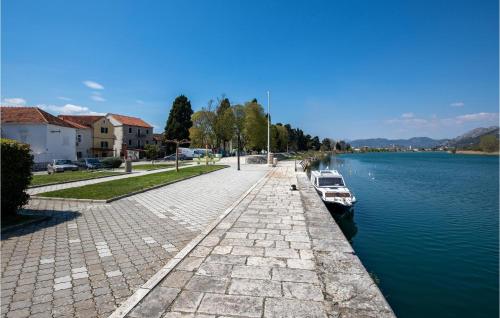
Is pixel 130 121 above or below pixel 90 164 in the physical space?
above

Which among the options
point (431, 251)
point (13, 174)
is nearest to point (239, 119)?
point (431, 251)

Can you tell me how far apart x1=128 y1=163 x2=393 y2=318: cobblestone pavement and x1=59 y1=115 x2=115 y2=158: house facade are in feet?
168

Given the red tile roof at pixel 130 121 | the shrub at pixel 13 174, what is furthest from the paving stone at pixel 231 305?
the red tile roof at pixel 130 121

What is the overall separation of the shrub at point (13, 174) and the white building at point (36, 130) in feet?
100

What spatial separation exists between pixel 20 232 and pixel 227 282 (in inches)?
247

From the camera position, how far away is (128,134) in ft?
186

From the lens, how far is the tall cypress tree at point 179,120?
60.8m

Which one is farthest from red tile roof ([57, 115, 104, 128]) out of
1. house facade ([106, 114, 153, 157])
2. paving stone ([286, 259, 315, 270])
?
paving stone ([286, 259, 315, 270])

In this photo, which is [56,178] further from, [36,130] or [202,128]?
[202,128]

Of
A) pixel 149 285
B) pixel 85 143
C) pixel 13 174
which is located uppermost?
pixel 85 143

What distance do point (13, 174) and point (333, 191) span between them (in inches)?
544

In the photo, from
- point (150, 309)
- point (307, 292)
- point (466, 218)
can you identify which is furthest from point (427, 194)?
point (150, 309)

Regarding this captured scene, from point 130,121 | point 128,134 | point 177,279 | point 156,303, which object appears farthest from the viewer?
point 130,121

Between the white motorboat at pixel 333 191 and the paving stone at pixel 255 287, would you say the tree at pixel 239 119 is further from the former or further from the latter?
the paving stone at pixel 255 287
